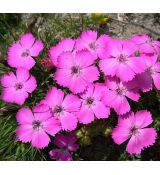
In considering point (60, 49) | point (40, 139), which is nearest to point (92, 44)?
point (60, 49)

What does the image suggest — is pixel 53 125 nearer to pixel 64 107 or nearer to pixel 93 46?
pixel 64 107

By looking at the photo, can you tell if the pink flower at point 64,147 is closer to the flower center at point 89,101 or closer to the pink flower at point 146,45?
the flower center at point 89,101

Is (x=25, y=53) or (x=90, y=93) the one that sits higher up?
(x=25, y=53)

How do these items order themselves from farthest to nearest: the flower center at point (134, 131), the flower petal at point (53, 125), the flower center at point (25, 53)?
1. the flower center at point (25, 53)
2. the flower center at point (134, 131)
3. the flower petal at point (53, 125)

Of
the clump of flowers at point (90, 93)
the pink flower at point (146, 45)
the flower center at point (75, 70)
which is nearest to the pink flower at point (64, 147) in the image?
the clump of flowers at point (90, 93)

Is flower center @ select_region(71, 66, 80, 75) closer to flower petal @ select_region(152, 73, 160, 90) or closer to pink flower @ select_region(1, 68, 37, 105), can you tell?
pink flower @ select_region(1, 68, 37, 105)

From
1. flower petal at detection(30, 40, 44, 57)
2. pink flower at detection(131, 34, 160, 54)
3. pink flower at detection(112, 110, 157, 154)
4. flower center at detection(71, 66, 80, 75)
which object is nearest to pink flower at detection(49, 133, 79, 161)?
pink flower at detection(112, 110, 157, 154)
